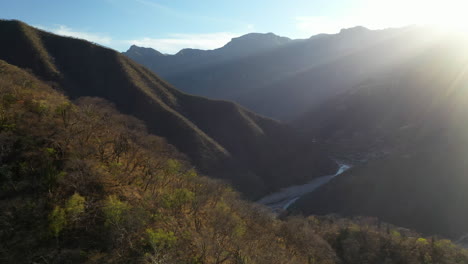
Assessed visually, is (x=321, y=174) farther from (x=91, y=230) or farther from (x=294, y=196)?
(x=91, y=230)

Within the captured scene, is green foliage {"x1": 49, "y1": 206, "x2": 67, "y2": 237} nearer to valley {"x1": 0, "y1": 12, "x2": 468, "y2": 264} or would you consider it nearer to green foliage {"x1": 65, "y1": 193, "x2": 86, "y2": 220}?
valley {"x1": 0, "y1": 12, "x2": 468, "y2": 264}

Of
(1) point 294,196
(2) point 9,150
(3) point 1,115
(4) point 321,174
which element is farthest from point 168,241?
(4) point 321,174

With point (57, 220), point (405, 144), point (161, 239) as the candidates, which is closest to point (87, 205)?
point (57, 220)

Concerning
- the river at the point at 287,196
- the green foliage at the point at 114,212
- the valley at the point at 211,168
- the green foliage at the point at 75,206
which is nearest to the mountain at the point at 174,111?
the valley at the point at 211,168

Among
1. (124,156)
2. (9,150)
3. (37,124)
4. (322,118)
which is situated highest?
(37,124)

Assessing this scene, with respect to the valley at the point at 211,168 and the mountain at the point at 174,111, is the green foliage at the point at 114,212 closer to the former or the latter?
the valley at the point at 211,168

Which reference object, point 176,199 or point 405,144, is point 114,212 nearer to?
point 176,199
